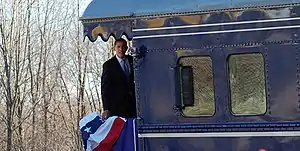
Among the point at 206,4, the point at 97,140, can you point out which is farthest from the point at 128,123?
the point at 206,4

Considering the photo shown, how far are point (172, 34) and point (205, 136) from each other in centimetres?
116

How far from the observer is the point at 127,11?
24.3ft

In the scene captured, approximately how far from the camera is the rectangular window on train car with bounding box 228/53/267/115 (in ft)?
22.2

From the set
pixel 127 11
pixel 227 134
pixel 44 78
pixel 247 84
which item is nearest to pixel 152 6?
pixel 127 11

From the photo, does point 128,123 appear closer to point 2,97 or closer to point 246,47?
point 246,47

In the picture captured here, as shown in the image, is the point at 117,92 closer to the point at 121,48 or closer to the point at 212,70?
the point at 121,48

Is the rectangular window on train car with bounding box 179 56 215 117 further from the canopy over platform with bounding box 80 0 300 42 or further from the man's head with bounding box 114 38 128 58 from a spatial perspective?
the man's head with bounding box 114 38 128 58

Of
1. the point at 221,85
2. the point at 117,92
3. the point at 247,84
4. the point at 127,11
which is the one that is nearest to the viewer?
the point at 247,84

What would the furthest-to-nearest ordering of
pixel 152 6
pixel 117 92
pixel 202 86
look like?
pixel 117 92
pixel 152 6
pixel 202 86

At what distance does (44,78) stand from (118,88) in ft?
29.1

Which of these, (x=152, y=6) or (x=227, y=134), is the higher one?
(x=152, y=6)

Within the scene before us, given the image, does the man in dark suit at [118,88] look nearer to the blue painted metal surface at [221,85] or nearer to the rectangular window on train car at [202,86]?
the blue painted metal surface at [221,85]

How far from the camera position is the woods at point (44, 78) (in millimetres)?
15336

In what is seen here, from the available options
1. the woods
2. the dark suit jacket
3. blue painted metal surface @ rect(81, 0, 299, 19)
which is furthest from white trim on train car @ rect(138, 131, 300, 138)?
the woods
